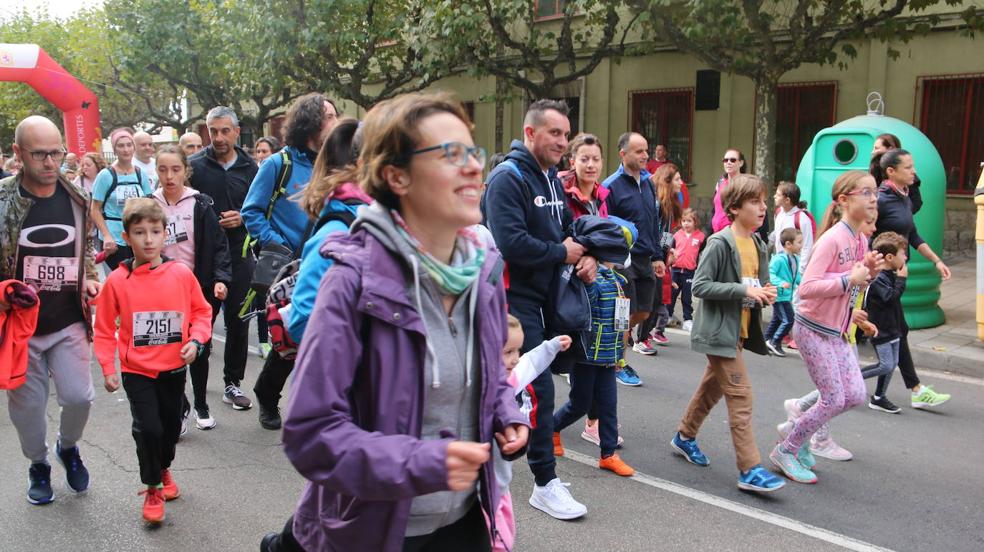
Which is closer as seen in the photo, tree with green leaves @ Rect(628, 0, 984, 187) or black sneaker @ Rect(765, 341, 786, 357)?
black sneaker @ Rect(765, 341, 786, 357)

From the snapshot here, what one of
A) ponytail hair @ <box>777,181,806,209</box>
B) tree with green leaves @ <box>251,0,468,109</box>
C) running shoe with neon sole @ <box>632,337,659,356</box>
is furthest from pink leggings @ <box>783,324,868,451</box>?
tree with green leaves @ <box>251,0,468,109</box>

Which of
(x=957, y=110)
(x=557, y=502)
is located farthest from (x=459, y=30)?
(x=557, y=502)

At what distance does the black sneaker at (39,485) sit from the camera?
168 inches

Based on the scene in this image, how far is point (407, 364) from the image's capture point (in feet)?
5.98

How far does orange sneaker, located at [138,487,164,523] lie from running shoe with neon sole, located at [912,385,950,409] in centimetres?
522

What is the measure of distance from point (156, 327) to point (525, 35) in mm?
17209

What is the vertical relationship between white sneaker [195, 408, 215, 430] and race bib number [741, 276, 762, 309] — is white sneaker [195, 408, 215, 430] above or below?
below

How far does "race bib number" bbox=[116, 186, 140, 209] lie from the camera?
7.33m

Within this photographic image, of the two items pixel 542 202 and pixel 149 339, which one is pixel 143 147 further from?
pixel 542 202

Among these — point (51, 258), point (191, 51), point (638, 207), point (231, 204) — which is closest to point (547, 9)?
point (191, 51)

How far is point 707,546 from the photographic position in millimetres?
3852

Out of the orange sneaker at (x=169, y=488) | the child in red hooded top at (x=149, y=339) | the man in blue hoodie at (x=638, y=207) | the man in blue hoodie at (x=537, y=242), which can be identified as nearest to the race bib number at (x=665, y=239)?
the man in blue hoodie at (x=638, y=207)

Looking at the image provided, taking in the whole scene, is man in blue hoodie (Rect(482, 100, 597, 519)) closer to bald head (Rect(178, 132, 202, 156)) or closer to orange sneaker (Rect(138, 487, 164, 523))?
orange sneaker (Rect(138, 487, 164, 523))

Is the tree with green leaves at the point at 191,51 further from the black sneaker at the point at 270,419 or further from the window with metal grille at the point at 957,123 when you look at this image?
the black sneaker at the point at 270,419
